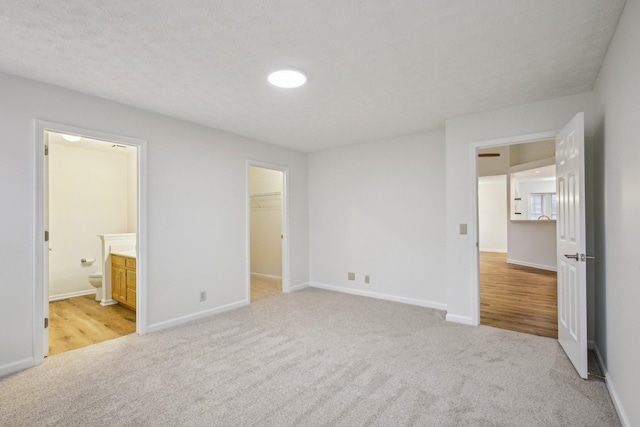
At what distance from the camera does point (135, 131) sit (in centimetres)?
323

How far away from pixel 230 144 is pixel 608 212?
3985 millimetres

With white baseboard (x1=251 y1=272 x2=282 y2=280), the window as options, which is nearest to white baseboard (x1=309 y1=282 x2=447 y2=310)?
white baseboard (x1=251 y1=272 x2=282 y2=280)

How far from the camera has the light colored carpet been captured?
190 cm

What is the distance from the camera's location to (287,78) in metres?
2.53

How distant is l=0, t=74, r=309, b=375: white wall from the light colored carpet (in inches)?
17.5

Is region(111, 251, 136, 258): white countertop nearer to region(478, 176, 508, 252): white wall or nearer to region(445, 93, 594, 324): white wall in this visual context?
region(445, 93, 594, 324): white wall

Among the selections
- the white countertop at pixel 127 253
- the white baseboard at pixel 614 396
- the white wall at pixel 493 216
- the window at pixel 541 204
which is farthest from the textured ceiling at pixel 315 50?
the window at pixel 541 204

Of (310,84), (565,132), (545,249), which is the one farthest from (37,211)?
(545,249)

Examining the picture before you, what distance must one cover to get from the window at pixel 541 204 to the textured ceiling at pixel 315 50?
9.03 m

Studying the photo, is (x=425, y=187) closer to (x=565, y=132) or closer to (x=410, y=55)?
(x=565, y=132)

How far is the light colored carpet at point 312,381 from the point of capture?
1899mm

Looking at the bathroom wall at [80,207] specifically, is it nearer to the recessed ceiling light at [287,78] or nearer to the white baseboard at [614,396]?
the recessed ceiling light at [287,78]

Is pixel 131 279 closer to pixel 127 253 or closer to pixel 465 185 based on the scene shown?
pixel 127 253

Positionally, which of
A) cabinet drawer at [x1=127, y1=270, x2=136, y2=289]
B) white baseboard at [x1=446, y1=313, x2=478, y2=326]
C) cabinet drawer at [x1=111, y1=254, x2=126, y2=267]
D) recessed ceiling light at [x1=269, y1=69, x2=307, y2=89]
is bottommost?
white baseboard at [x1=446, y1=313, x2=478, y2=326]
